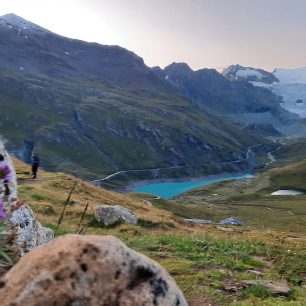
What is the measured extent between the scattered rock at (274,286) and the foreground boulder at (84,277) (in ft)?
34.0

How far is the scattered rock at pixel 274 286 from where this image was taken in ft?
54.6

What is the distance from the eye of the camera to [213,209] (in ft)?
610

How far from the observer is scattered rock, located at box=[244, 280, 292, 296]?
54.6 ft

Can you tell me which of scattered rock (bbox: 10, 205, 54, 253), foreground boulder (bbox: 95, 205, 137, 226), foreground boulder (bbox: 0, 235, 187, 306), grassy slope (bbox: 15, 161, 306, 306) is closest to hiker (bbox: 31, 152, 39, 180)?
foreground boulder (bbox: 95, 205, 137, 226)

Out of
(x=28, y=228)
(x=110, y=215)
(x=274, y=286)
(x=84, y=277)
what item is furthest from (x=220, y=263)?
(x=110, y=215)

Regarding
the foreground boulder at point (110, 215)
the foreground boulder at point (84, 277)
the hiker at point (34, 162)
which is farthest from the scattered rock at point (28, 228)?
→ the hiker at point (34, 162)

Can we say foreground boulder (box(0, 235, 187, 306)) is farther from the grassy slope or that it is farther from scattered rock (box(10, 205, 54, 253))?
scattered rock (box(10, 205, 54, 253))

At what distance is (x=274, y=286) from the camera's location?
17.2m

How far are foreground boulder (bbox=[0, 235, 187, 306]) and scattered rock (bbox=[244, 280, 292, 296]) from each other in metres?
10.4

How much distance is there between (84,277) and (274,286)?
12291mm

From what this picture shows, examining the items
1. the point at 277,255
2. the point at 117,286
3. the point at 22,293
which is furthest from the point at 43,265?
the point at 277,255

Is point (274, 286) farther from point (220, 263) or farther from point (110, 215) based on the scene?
point (110, 215)

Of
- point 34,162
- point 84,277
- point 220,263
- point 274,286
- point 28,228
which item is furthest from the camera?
point 34,162

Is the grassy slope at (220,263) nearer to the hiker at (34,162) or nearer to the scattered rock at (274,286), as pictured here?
the scattered rock at (274,286)
